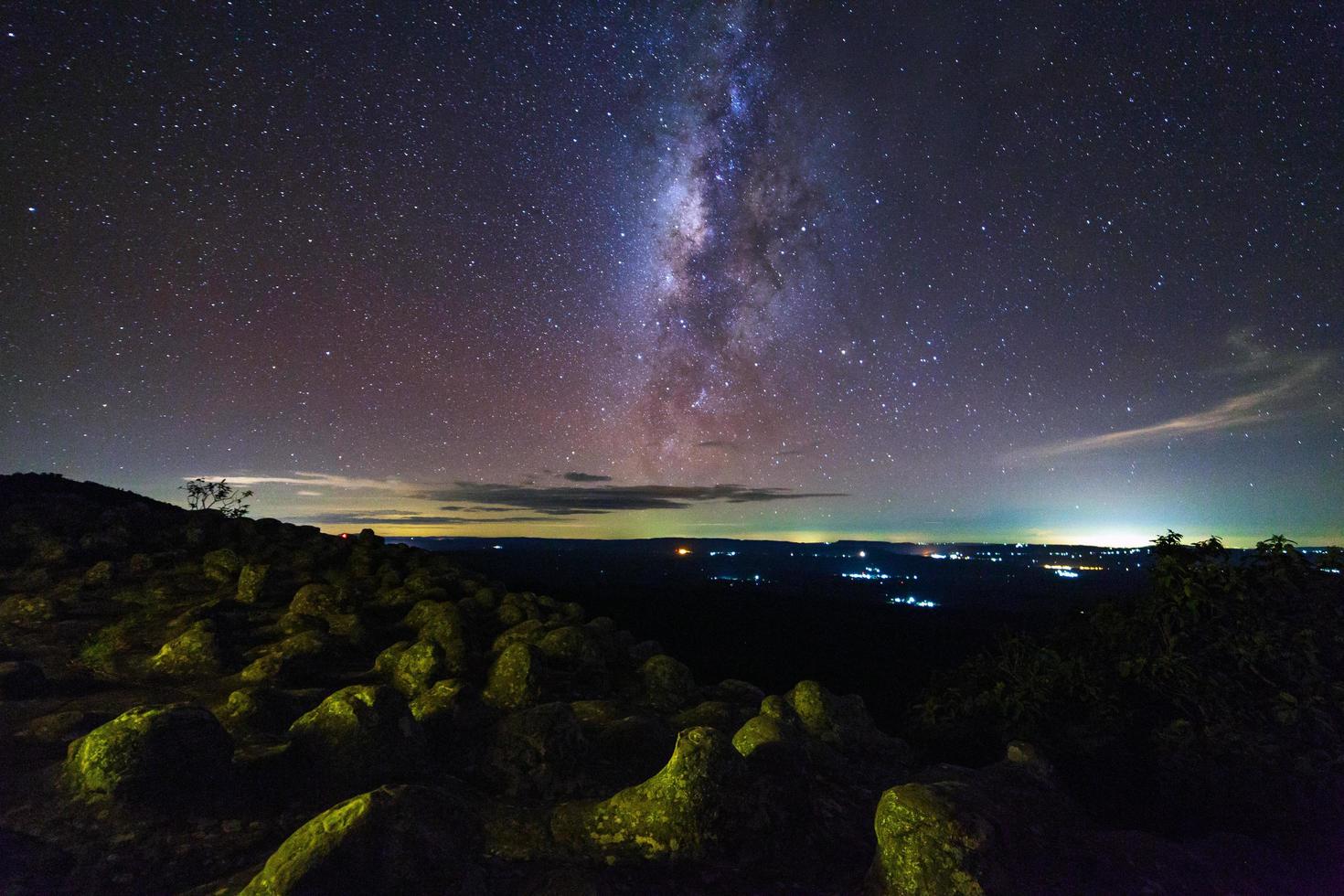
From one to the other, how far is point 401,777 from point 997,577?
186632 mm

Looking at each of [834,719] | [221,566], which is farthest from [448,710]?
[221,566]

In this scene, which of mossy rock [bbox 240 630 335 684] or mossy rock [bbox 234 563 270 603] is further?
mossy rock [bbox 234 563 270 603]

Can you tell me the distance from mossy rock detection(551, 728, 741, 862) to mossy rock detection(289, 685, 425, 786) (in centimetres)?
224

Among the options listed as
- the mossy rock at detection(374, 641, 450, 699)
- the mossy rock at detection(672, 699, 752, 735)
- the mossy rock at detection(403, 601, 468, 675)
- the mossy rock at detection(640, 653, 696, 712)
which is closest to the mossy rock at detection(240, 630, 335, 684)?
the mossy rock at detection(374, 641, 450, 699)

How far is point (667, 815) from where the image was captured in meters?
6.59

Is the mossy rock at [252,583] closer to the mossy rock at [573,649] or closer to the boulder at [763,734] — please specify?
the mossy rock at [573,649]

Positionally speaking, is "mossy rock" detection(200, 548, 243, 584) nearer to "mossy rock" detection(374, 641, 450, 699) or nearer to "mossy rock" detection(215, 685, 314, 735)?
"mossy rock" detection(374, 641, 450, 699)

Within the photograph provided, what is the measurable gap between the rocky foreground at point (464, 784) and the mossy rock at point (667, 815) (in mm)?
26

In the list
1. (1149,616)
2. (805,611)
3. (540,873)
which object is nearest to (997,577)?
(805,611)

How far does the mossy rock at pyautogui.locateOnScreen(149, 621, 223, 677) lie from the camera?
1063cm

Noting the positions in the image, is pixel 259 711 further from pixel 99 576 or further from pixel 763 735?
pixel 99 576

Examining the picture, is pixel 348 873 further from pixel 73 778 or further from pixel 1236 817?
pixel 1236 817

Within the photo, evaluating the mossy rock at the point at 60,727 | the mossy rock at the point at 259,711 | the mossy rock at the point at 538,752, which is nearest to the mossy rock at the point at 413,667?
the mossy rock at the point at 259,711

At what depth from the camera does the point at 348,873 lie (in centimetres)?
475
